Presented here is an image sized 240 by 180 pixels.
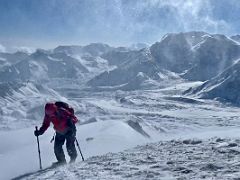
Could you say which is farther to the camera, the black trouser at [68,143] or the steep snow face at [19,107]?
the steep snow face at [19,107]

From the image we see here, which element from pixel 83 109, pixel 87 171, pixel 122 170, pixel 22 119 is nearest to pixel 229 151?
pixel 122 170

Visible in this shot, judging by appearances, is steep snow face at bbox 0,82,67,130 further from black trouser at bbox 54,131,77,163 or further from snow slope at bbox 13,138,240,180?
snow slope at bbox 13,138,240,180

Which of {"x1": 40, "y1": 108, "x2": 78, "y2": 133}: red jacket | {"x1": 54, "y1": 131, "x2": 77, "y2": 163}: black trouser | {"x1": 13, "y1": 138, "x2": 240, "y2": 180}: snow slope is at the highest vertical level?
{"x1": 40, "y1": 108, "x2": 78, "y2": 133}: red jacket

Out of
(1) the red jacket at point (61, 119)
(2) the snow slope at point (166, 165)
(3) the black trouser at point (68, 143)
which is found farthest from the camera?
(3) the black trouser at point (68, 143)

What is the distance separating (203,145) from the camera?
515 inches

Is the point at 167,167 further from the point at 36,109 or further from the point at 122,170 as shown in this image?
the point at 36,109

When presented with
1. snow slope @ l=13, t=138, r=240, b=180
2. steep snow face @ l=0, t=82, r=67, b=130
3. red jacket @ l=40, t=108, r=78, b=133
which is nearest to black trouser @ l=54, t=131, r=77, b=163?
red jacket @ l=40, t=108, r=78, b=133

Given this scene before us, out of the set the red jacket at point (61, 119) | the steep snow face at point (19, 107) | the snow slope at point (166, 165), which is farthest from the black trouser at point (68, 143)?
the steep snow face at point (19, 107)

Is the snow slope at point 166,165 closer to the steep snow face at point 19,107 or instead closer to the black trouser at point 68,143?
the black trouser at point 68,143

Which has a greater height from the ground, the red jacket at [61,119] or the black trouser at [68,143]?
the red jacket at [61,119]

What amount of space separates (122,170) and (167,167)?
1.06m

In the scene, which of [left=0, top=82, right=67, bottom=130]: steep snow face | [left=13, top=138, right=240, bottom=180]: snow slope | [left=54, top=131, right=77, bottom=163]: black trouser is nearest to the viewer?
[left=13, top=138, right=240, bottom=180]: snow slope

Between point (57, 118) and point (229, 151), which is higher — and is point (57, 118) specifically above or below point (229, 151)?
above

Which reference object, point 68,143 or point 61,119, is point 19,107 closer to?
point 68,143
